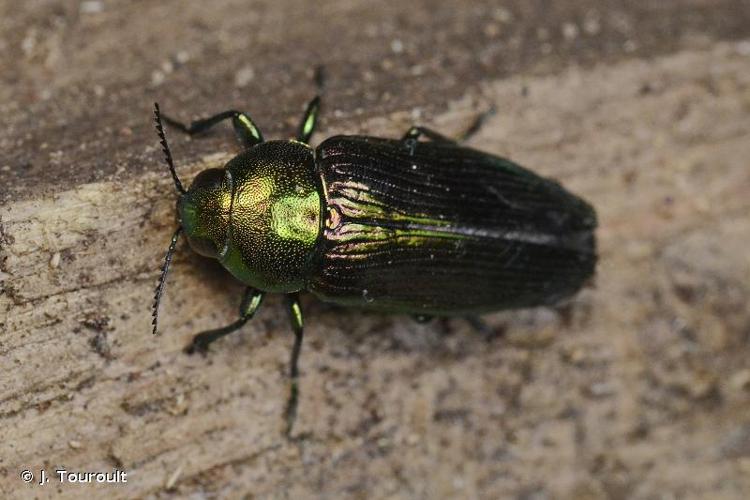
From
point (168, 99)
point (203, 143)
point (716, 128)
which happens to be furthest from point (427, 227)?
point (716, 128)

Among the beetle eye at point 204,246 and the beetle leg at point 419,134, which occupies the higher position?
the beetle leg at point 419,134

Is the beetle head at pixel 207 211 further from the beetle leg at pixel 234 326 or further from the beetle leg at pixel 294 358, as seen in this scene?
the beetle leg at pixel 294 358

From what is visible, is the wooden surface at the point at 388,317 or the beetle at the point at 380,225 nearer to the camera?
the wooden surface at the point at 388,317

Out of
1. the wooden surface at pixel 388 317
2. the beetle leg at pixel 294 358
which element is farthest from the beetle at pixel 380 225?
the wooden surface at pixel 388 317

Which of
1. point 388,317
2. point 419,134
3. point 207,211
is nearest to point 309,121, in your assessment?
point 419,134

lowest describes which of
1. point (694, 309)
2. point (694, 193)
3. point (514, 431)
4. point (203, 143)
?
point (514, 431)

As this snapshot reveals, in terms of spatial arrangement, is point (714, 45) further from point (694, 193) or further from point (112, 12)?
point (112, 12)

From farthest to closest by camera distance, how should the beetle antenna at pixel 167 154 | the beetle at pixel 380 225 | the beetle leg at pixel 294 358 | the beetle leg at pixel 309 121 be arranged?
the beetle leg at pixel 309 121 < the beetle leg at pixel 294 358 < the beetle at pixel 380 225 < the beetle antenna at pixel 167 154

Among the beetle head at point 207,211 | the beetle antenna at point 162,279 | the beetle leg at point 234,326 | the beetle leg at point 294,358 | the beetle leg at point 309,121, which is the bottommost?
the beetle leg at point 294,358

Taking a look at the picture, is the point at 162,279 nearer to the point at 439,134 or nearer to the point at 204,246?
the point at 204,246
